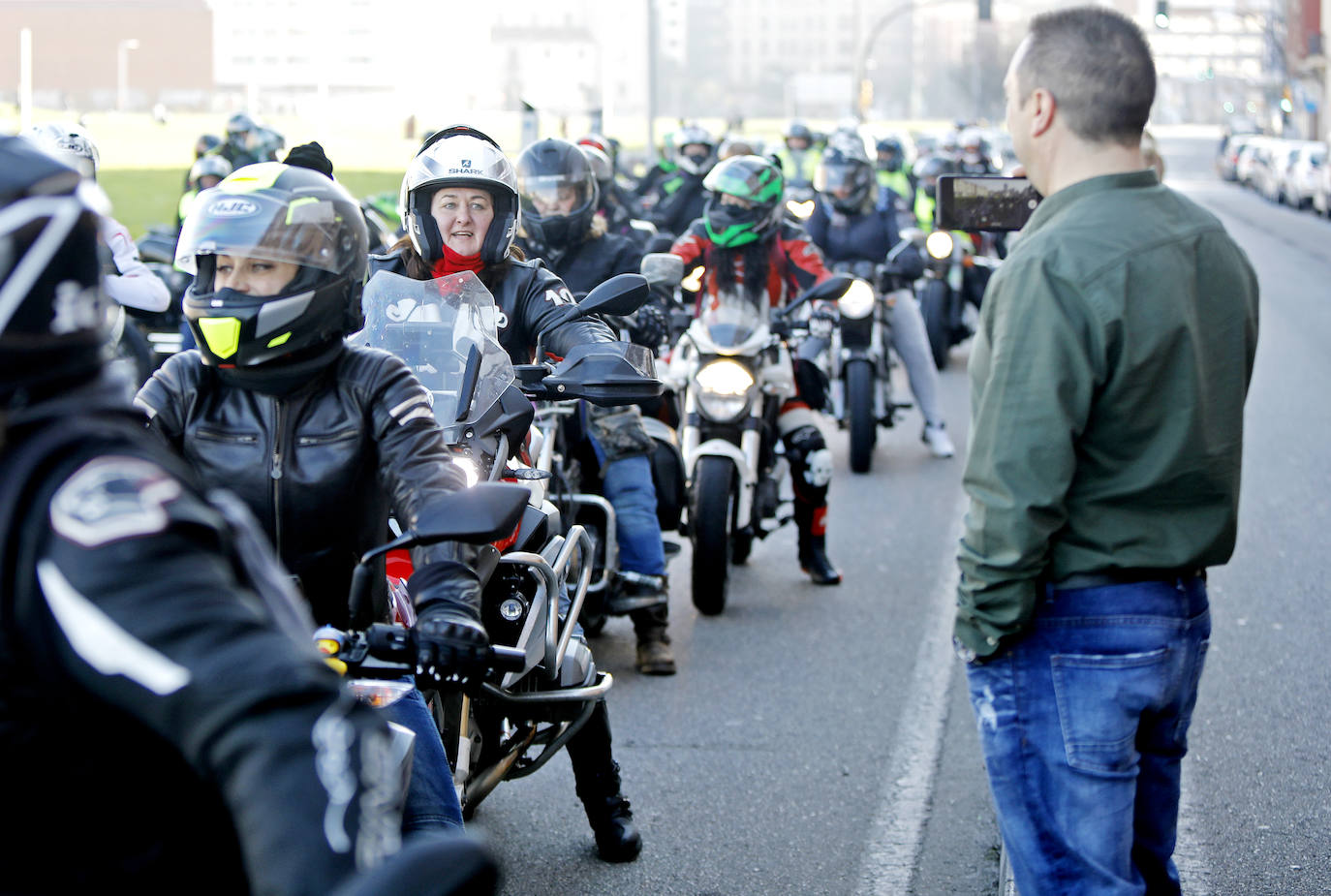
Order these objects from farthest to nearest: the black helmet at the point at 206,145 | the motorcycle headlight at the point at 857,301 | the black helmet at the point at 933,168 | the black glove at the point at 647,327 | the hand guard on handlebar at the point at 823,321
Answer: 1. the black helmet at the point at 933,168
2. the black helmet at the point at 206,145
3. the motorcycle headlight at the point at 857,301
4. the hand guard on handlebar at the point at 823,321
5. the black glove at the point at 647,327

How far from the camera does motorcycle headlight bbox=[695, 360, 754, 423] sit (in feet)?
23.5

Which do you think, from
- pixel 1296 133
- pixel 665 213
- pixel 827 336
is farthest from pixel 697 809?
pixel 1296 133

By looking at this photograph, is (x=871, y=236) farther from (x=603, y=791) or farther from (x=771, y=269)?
(x=603, y=791)

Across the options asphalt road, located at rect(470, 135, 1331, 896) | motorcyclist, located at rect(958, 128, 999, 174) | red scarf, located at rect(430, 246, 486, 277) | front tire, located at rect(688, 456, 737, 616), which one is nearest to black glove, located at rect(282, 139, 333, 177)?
red scarf, located at rect(430, 246, 486, 277)

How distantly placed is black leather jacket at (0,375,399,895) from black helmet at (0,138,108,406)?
31 mm

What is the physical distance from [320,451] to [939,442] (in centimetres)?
838

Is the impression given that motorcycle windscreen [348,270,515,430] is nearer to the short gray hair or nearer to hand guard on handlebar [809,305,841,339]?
the short gray hair

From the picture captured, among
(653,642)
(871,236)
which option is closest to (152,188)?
(871,236)

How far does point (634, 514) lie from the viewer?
6.30 metres

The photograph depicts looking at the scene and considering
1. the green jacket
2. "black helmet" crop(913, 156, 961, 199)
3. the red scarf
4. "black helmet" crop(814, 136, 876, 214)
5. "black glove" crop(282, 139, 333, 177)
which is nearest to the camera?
the green jacket

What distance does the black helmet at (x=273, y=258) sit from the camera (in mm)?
2777

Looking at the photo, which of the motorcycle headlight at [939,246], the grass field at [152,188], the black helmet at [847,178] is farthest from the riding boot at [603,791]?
the grass field at [152,188]

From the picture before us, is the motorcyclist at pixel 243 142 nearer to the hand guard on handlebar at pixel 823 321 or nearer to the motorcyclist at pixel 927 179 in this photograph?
the motorcyclist at pixel 927 179

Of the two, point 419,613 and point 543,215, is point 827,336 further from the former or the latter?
point 419,613
